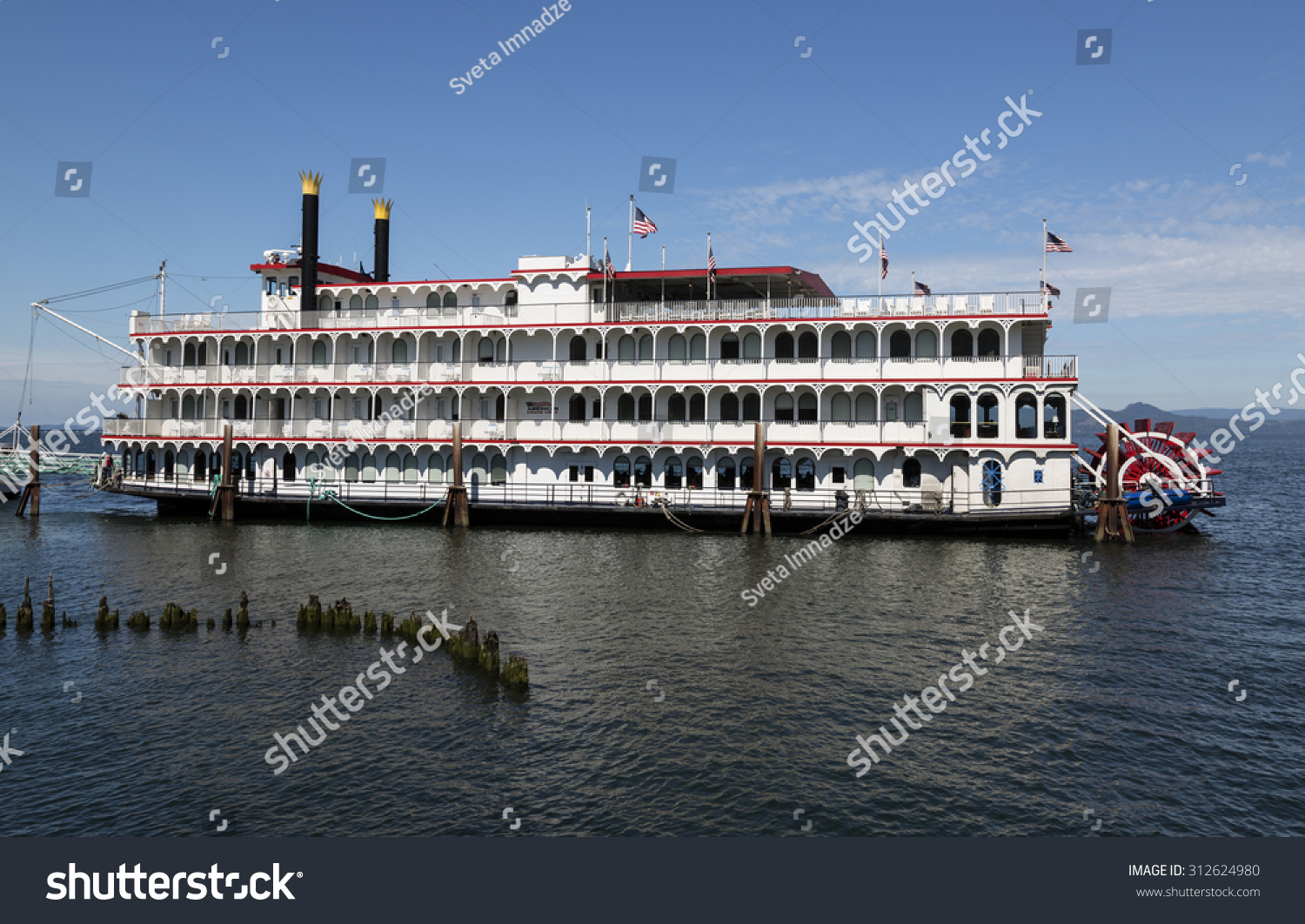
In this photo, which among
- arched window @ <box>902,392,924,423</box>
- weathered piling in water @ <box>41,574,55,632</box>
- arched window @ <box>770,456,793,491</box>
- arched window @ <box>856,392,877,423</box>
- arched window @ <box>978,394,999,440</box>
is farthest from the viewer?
arched window @ <box>770,456,793,491</box>

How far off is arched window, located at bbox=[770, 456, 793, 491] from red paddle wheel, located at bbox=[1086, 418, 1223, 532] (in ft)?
47.2

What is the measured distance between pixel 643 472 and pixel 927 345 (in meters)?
15.1

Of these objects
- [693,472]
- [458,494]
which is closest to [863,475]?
[693,472]

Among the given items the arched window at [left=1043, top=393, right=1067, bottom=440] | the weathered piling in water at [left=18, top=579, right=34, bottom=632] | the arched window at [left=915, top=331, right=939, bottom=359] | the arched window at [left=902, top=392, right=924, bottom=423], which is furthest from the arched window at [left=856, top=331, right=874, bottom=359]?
the weathered piling in water at [left=18, top=579, right=34, bottom=632]

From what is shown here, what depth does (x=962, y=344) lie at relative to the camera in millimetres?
39531

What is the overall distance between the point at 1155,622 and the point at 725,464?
2157 cm

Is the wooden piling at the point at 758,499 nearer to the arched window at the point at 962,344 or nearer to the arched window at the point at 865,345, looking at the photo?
the arched window at the point at 865,345

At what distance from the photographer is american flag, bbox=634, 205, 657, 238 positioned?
38.4 m

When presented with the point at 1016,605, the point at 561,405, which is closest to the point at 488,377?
the point at 561,405

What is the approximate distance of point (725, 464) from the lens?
42.4 meters

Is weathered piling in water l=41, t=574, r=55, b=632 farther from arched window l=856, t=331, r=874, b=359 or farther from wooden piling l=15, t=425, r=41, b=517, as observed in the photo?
arched window l=856, t=331, r=874, b=359

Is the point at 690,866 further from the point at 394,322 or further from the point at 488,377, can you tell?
the point at 394,322

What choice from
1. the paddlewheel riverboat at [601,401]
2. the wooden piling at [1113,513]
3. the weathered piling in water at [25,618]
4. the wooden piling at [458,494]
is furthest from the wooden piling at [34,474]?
the wooden piling at [1113,513]

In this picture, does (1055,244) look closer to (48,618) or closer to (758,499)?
(758,499)
